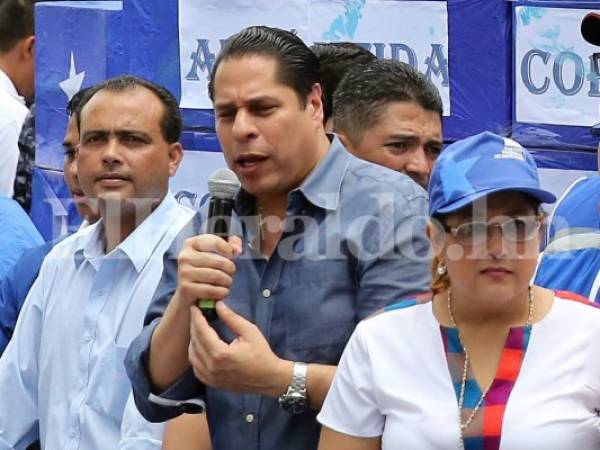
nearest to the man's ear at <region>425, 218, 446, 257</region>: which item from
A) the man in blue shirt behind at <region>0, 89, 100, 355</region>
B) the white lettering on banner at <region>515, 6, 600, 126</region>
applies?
the man in blue shirt behind at <region>0, 89, 100, 355</region>

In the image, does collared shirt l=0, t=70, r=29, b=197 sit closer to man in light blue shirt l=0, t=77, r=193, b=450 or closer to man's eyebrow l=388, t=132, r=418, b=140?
man in light blue shirt l=0, t=77, r=193, b=450

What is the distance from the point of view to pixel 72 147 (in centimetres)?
605

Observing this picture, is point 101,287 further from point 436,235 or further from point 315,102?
point 436,235

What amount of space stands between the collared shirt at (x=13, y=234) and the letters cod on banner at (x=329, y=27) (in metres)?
1.40

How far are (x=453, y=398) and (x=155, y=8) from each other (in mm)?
4559

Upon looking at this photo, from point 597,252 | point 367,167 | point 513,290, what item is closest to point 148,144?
point 367,167

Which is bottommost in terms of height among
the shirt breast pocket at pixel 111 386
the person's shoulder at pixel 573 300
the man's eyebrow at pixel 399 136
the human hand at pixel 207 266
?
the shirt breast pocket at pixel 111 386

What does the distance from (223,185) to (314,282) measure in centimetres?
35

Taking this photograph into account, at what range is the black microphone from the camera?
369 cm

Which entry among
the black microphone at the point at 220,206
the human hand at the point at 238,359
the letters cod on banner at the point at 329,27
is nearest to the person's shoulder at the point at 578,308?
the human hand at the point at 238,359

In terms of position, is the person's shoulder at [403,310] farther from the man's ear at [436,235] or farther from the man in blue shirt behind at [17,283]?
the man in blue shirt behind at [17,283]

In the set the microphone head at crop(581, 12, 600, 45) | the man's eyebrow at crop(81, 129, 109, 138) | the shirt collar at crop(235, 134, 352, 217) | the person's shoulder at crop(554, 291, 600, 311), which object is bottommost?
the person's shoulder at crop(554, 291, 600, 311)

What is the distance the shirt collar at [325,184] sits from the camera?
3912 millimetres

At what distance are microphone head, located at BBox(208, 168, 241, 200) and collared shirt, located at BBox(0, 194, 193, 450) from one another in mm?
1035
